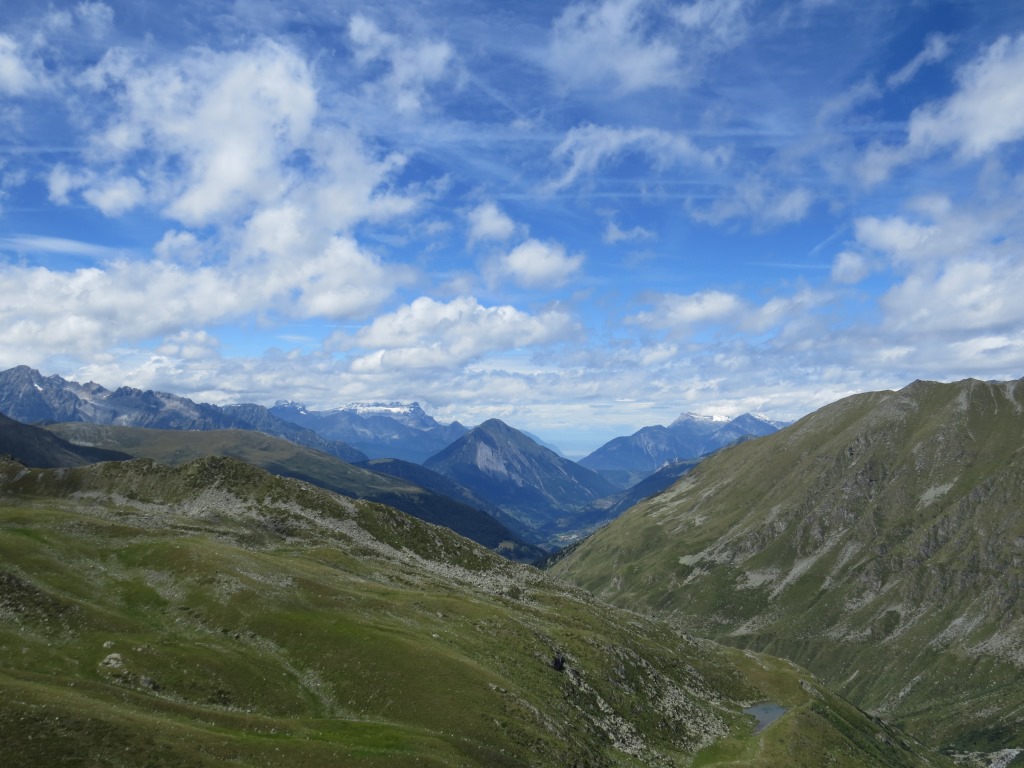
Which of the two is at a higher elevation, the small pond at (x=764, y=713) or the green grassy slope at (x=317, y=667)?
the green grassy slope at (x=317, y=667)

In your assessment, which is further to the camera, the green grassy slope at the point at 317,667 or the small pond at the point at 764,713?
the small pond at the point at 764,713

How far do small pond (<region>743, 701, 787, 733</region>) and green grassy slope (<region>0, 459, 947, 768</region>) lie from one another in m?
3.04

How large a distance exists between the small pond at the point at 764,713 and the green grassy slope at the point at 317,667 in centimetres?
304

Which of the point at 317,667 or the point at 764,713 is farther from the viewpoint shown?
the point at 764,713

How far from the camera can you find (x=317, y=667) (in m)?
67.3

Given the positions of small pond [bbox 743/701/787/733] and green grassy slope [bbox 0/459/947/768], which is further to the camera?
small pond [bbox 743/701/787/733]

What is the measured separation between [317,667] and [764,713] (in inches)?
3593

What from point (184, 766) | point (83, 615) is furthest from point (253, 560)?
point (184, 766)

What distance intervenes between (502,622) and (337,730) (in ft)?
152

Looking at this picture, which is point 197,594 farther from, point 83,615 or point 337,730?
point 337,730

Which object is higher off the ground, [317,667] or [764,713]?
[317,667]

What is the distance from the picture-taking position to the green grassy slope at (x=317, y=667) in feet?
156

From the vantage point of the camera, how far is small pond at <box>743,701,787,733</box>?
112 m

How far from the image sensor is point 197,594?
252 feet
